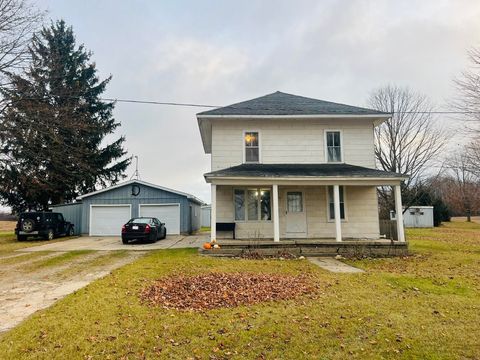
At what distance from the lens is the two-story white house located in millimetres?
14195

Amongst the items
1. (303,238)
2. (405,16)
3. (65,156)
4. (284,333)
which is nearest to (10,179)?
(65,156)

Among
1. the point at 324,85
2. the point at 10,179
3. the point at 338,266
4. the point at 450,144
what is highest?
the point at 324,85

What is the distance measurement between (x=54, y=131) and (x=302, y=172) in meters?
12.2

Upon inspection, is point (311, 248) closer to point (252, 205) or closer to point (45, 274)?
point (252, 205)

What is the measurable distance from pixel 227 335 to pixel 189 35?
50.1ft

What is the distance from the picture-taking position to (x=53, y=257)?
12008 millimetres

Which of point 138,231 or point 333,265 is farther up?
point 138,231

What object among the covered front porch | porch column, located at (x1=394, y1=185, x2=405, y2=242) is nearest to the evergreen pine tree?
the covered front porch

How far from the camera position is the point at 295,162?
1493 cm

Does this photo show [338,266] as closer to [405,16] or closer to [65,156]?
[405,16]

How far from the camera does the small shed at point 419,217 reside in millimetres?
32656

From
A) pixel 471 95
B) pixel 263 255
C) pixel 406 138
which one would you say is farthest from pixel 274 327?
pixel 406 138

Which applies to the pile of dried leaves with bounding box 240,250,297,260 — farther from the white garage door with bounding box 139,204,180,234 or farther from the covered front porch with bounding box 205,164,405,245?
the white garage door with bounding box 139,204,180,234

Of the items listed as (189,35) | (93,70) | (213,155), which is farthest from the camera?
(93,70)
